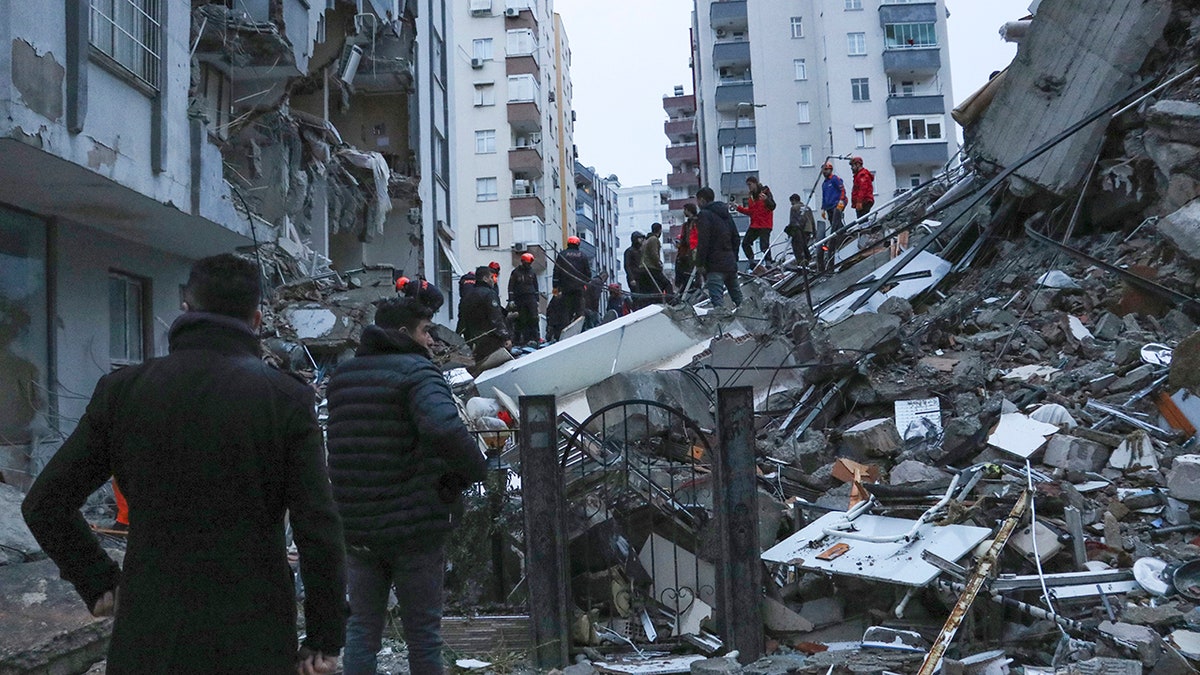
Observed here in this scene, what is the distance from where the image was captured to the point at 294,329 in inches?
541

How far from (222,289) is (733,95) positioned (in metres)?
51.4

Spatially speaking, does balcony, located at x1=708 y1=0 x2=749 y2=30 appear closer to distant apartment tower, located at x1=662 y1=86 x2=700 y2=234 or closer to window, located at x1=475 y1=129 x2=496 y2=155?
window, located at x1=475 y1=129 x2=496 y2=155

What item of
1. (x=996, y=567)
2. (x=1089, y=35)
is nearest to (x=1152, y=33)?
(x=1089, y=35)

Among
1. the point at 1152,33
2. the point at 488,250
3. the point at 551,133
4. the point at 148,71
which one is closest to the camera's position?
the point at 148,71

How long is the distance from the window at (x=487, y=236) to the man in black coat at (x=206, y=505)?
49712 millimetres

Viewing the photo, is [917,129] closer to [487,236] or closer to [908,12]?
[908,12]

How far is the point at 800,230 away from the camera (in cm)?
1591

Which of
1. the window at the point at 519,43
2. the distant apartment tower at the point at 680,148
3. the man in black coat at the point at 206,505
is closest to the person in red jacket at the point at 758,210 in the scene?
the man in black coat at the point at 206,505

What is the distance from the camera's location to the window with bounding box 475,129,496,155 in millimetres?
52812

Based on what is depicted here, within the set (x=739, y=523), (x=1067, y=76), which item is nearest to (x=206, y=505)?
(x=739, y=523)

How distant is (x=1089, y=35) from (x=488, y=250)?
1623 inches

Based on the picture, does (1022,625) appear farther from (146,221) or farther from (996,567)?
(146,221)

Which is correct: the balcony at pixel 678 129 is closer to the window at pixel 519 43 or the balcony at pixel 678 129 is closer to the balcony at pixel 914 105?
the window at pixel 519 43

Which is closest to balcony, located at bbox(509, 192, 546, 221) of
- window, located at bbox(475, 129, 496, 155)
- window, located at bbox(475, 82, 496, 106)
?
window, located at bbox(475, 129, 496, 155)
